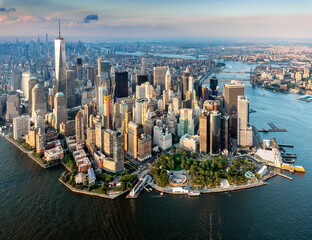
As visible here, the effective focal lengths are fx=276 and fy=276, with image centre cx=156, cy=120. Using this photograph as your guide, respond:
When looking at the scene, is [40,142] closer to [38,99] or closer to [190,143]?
[38,99]

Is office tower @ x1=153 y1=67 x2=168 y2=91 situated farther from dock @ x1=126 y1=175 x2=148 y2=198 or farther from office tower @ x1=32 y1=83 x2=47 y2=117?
dock @ x1=126 y1=175 x2=148 y2=198

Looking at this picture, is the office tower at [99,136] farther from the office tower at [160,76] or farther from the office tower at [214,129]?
the office tower at [160,76]

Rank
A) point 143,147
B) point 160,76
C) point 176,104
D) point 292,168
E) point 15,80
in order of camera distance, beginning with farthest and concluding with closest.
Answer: point 160,76, point 15,80, point 176,104, point 143,147, point 292,168

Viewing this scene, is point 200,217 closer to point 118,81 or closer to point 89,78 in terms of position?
point 118,81

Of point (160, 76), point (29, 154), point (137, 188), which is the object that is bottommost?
point (137, 188)

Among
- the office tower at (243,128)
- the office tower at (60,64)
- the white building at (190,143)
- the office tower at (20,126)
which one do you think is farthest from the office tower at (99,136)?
the office tower at (60,64)

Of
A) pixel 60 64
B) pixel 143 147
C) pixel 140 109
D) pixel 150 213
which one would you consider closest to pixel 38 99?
pixel 60 64

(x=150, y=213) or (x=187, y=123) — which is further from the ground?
(x=187, y=123)
